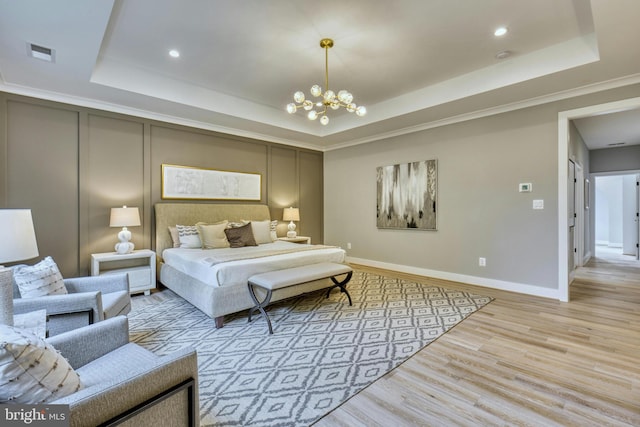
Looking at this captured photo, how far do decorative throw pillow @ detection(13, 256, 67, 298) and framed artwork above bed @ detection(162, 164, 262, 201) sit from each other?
2.57m

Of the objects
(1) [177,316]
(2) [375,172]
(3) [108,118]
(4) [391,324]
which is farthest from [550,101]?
(3) [108,118]

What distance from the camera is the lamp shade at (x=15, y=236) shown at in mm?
1624

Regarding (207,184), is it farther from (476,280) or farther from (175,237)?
(476,280)

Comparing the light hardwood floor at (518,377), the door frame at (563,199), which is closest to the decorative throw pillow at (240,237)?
the light hardwood floor at (518,377)

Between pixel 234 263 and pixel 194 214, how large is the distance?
2.11 m

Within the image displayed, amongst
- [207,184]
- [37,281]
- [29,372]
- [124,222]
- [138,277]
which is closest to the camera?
[29,372]

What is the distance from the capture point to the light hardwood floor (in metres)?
1.72

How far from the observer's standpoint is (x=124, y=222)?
3.93m

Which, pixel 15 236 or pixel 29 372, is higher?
pixel 15 236

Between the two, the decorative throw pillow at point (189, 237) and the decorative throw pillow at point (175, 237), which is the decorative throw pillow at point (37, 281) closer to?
the decorative throw pillow at point (189, 237)

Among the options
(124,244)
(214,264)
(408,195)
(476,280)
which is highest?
(408,195)

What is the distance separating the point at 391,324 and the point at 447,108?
3155 millimetres

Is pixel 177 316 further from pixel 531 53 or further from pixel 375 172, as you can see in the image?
pixel 531 53

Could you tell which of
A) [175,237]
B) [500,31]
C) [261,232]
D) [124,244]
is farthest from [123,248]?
[500,31]
